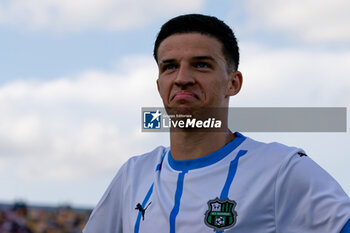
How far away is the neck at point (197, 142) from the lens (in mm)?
3973

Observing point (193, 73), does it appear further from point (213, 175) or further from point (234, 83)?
point (213, 175)

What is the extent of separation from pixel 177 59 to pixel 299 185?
1.22m

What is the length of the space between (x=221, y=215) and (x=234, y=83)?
1046 millimetres

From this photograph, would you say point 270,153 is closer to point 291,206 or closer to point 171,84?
point 291,206

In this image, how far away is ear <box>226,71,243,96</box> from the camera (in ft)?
13.3

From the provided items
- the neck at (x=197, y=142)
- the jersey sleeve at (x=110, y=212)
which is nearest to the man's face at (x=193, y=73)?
the neck at (x=197, y=142)

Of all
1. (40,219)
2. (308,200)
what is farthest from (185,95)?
(40,219)

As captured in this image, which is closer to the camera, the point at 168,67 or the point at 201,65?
the point at 201,65

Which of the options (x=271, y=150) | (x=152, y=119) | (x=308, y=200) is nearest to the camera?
(x=308, y=200)

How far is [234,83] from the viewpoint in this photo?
4098 millimetres

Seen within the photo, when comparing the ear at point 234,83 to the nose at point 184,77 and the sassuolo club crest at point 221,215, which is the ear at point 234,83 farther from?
the sassuolo club crest at point 221,215

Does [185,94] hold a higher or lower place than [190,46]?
lower

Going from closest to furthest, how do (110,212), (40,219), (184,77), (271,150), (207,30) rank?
(184,77) < (271,150) < (207,30) < (110,212) < (40,219)

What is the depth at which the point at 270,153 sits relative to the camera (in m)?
3.85
